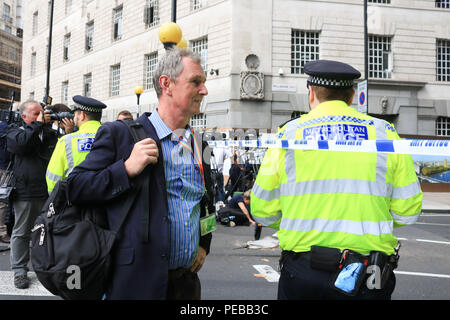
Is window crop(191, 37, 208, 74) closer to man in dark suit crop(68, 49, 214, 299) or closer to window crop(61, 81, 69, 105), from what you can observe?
window crop(61, 81, 69, 105)

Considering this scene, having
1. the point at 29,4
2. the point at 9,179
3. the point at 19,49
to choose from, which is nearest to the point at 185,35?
the point at 9,179

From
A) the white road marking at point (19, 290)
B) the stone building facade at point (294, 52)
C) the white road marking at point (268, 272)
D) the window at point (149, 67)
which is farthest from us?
the window at point (149, 67)

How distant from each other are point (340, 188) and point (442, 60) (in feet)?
69.3

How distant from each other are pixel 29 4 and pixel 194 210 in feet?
129

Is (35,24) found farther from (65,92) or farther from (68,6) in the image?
(65,92)

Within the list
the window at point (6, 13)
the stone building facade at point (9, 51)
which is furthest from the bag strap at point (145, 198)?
the window at point (6, 13)

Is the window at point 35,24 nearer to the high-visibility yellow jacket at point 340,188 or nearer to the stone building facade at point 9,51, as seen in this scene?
the stone building facade at point 9,51

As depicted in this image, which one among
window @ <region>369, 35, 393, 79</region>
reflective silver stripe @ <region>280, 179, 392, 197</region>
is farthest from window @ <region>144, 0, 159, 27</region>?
reflective silver stripe @ <region>280, 179, 392, 197</region>

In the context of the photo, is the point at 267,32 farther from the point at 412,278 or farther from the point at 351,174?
the point at 351,174

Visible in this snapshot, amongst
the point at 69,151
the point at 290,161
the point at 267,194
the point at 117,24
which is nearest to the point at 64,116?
the point at 69,151

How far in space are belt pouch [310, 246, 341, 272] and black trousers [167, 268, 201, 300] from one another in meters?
0.71

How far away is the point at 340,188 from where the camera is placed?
2121 mm

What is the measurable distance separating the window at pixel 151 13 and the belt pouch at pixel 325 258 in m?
21.2

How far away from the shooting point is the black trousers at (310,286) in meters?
2.05
